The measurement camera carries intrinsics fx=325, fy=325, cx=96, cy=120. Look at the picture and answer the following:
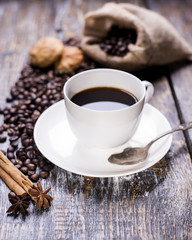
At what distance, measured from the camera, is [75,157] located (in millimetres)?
1261

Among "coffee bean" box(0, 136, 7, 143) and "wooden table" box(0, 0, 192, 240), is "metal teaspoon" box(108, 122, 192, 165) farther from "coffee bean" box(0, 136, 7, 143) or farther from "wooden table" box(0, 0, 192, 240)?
"coffee bean" box(0, 136, 7, 143)

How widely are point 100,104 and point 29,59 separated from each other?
0.94 metres

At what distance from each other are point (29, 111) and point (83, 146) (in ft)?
1.44

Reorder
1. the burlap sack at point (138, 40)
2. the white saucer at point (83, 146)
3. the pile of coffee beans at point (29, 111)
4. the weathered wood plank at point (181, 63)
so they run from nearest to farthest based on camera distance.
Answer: the white saucer at point (83, 146)
the pile of coffee beans at point (29, 111)
the weathered wood plank at point (181, 63)
the burlap sack at point (138, 40)

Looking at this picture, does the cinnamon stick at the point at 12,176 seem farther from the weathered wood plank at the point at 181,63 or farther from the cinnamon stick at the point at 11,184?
the weathered wood plank at the point at 181,63

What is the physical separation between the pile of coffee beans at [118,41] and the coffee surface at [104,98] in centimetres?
59

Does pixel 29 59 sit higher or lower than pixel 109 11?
lower

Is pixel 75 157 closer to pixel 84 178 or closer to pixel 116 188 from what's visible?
pixel 84 178

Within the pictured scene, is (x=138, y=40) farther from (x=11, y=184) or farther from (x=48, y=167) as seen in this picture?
(x=11, y=184)

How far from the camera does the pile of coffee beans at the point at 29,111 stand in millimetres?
1317

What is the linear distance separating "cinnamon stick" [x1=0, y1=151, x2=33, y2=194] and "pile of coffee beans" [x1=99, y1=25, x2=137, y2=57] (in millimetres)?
953

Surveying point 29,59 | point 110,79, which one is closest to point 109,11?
point 29,59

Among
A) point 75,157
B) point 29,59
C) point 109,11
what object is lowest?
point 29,59

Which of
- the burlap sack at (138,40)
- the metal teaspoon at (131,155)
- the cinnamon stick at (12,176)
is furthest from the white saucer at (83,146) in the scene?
the burlap sack at (138,40)
